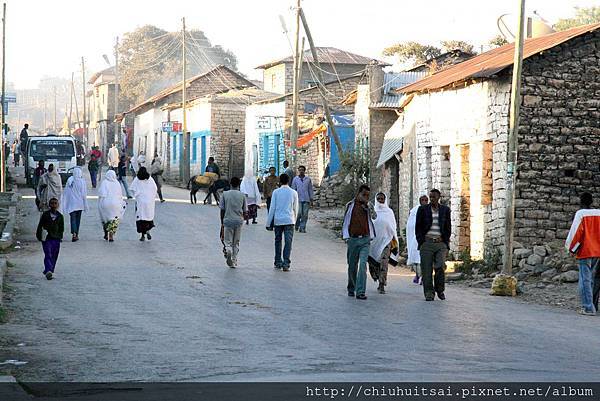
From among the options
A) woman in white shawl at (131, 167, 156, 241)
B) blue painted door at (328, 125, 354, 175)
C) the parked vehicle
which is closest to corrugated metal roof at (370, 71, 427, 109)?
blue painted door at (328, 125, 354, 175)

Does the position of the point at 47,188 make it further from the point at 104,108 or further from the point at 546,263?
the point at 104,108

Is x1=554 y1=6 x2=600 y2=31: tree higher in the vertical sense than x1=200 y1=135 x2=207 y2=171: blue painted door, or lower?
higher

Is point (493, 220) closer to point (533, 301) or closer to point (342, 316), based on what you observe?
point (533, 301)

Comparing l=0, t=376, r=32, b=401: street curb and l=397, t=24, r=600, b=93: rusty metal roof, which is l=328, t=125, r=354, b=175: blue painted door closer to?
l=397, t=24, r=600, b=93: rusty metal roof

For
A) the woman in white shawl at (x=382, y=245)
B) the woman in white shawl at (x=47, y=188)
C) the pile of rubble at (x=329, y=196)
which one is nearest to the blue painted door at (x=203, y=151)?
the pile of rubble at (x=329, y=196)

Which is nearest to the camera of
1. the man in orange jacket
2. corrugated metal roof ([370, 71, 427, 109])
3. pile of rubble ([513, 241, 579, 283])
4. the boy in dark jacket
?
the man in orange jacket

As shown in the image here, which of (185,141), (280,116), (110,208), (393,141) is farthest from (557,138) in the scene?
(185,141)

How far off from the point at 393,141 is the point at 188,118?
102 ft

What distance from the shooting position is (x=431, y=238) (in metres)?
16.1

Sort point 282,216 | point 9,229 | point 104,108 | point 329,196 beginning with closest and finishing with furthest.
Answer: point 282,216
point 9,229
point 329,196
point 104,108

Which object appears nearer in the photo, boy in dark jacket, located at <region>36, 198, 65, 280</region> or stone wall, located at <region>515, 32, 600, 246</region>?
boy in dark jacket, located at <region>36, 198, 65, 280</region>

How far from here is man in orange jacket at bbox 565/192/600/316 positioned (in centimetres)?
1542

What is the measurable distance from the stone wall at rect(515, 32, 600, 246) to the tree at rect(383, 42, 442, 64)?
35434 millimetres

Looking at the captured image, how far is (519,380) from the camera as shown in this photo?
29.8 ft
